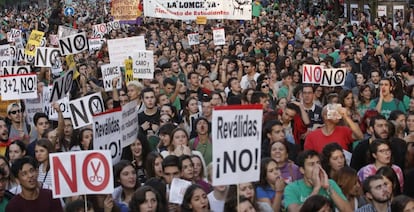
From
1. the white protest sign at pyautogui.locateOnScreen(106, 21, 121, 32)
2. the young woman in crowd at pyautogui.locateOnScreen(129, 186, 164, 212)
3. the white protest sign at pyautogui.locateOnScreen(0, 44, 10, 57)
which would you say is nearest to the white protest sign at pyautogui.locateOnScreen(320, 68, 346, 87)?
the young woman in crowd at pyautogui.locateOnScreen(129, 186, 164, 212)

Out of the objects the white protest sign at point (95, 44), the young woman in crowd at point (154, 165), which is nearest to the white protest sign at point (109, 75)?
the young woman in crowd at point (154, 165)

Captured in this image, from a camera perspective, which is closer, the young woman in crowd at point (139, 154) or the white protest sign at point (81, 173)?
the white protest sign at point (81, 173)

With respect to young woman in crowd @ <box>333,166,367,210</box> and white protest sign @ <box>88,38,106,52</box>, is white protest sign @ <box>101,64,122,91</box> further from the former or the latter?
white protest sign @ <box>88,38,106,52</box>

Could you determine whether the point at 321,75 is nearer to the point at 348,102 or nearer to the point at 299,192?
the point at 348,102

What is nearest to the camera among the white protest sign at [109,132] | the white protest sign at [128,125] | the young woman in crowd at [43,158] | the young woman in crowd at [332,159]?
the young woman in crowd at [332,159]

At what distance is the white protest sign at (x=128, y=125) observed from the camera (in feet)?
31.6

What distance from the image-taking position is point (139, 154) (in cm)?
982

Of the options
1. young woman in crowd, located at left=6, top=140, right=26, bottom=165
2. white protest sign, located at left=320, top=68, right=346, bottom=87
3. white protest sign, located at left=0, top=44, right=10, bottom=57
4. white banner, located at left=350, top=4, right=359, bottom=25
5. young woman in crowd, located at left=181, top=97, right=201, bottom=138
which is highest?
white banner, located at left=350, top=4, right=359, bottom=25

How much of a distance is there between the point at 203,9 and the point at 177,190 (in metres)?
18.1

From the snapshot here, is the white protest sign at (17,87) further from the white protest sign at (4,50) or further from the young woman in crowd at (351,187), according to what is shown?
the young woman in crowd at (351,187)

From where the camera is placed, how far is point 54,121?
12.6 metres

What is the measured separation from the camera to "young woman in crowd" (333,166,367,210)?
7930 millimetres

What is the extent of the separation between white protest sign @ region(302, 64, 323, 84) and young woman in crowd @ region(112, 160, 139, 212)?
18.7 feet

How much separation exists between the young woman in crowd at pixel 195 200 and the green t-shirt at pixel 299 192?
0.73 metres
